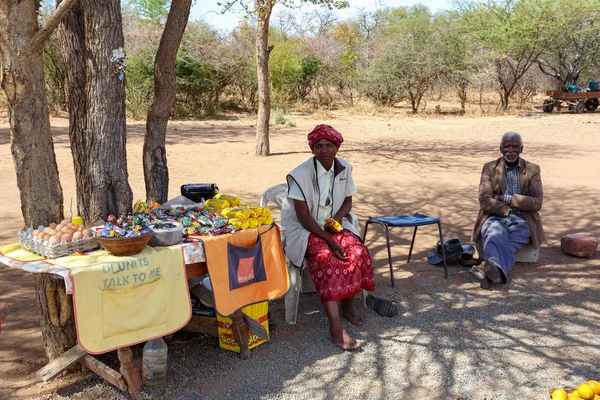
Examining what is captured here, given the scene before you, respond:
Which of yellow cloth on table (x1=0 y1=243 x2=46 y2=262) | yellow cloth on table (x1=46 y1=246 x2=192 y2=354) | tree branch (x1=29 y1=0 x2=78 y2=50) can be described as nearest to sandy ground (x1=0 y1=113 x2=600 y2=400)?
yellow cloth on table (x1=46 y1=246 x2=192 y2=354)

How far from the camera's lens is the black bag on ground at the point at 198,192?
4.38 metres

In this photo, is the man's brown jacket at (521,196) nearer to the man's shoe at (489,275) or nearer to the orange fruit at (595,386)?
the man's shoe at (489,275)

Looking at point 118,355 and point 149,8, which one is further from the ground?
point 149,8

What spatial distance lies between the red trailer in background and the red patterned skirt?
20.8 metres

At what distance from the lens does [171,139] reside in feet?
46.1

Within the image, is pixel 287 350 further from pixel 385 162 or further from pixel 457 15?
pixel 457 15

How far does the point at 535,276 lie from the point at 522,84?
23.3 m

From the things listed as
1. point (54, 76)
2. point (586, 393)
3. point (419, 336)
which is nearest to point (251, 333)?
point (419, 336)

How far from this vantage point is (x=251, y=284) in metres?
3.48

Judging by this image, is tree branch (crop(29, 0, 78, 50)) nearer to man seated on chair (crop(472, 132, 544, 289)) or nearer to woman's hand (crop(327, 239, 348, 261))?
woman's hand (crop(327, 239, 348, 261))

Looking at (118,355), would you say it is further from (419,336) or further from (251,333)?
(419,336)

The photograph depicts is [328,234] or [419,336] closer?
[419,336]

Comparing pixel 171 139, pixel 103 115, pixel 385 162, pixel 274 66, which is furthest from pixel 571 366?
pixel 274 66

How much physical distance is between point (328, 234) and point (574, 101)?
21201mm
